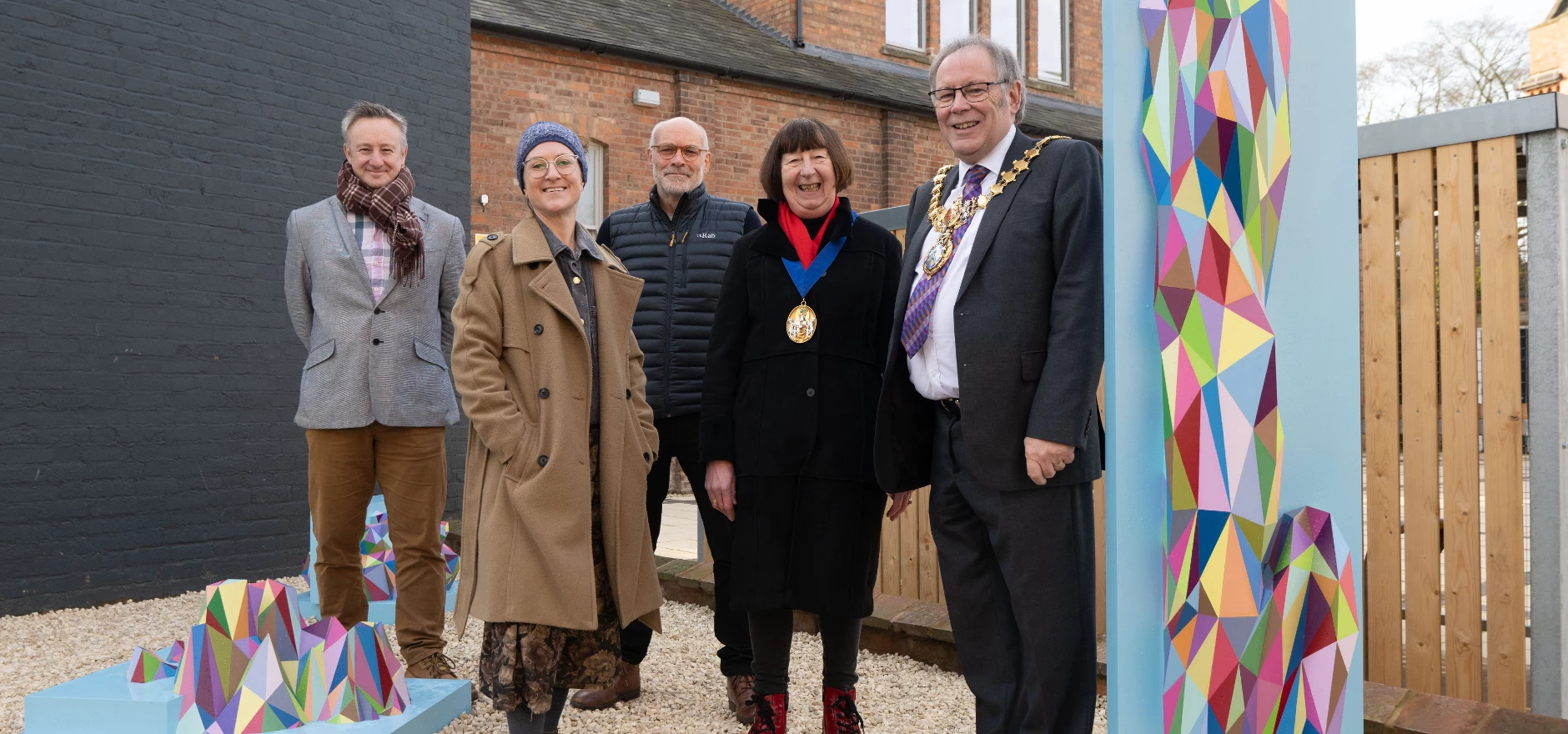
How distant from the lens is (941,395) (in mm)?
2703

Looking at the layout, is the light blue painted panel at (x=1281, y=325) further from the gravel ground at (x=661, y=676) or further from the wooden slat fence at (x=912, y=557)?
the wooden slat fence at (x=912, y=557)

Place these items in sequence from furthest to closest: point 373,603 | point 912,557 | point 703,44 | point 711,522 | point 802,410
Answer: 1. point 703,44
2. point 373,603
3. point 912,557
4. point 711,522
5. point 802,410

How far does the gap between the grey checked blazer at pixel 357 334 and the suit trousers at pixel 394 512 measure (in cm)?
9

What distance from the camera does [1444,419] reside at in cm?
335

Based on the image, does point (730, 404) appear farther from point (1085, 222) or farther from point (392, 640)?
point (392, 640)

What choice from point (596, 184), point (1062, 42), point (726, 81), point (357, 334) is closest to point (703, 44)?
point (726, 81)

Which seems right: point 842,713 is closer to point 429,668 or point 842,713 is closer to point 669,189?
point 429,668

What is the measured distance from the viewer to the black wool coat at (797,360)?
321cm

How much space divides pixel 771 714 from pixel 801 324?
3.92 ft

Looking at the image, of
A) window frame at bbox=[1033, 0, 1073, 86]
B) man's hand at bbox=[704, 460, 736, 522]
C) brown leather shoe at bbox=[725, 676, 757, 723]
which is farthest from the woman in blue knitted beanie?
window frame at bbox=[1033, 0, 1073, 86]

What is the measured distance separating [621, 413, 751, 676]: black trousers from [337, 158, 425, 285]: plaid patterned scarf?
1.10m

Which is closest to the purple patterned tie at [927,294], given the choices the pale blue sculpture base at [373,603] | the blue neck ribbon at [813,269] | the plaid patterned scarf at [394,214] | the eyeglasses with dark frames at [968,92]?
the eyeglasses with dark frames at [968,92]

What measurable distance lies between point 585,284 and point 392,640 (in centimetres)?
268

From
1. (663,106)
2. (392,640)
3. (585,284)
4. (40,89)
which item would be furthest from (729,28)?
(585,284)
